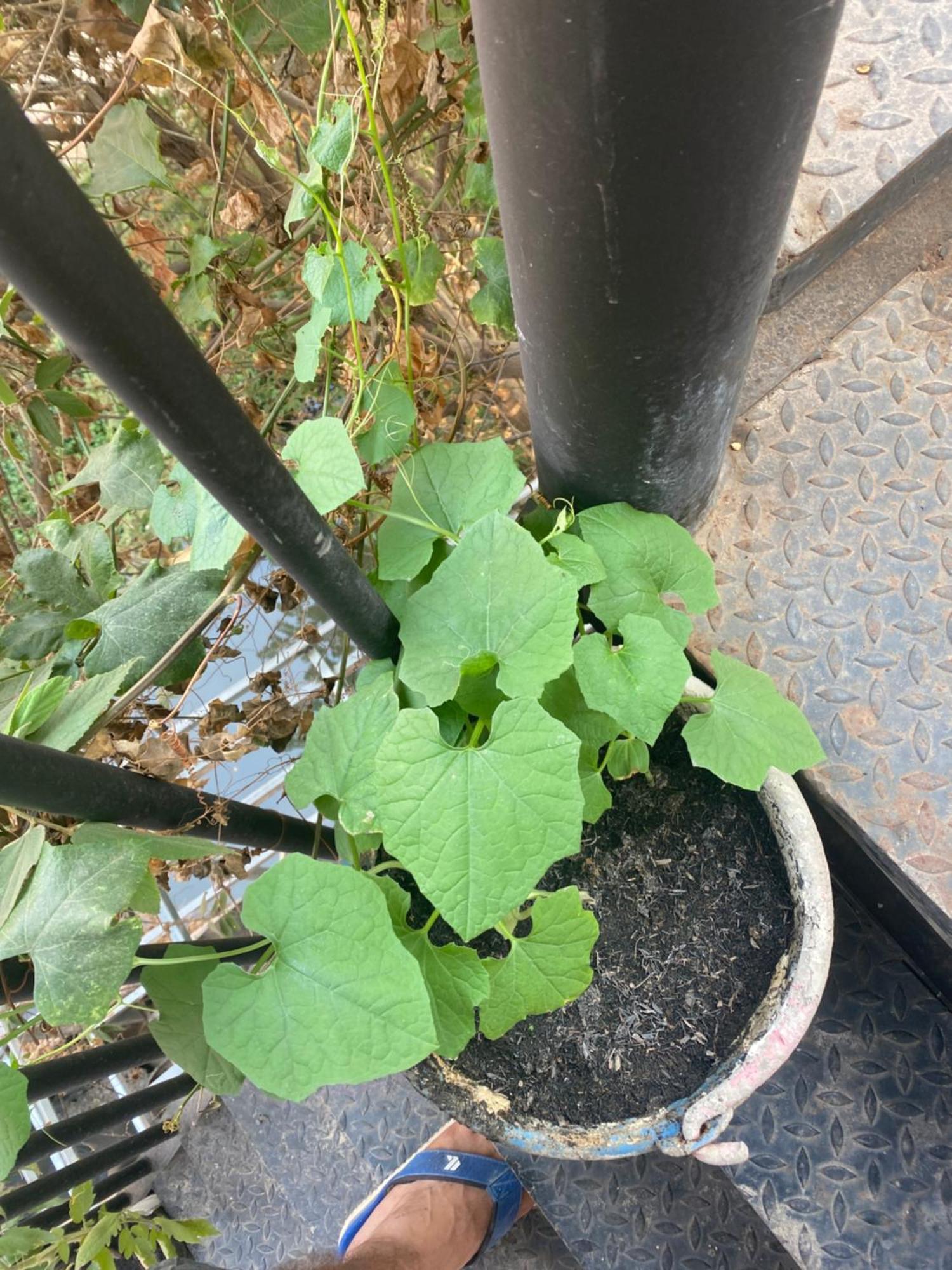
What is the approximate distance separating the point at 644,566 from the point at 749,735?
19 centimetres

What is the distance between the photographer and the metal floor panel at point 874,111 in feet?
3.65

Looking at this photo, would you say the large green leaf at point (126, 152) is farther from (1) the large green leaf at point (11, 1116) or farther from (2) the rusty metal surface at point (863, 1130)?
(2) the rusty metal surface at point (863, 1130)

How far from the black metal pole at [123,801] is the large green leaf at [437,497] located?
0.28m

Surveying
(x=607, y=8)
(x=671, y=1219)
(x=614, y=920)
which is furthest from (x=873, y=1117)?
(x=607, y=8)

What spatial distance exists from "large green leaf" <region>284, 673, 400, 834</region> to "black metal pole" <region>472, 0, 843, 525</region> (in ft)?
0.98

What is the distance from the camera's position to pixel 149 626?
827mm

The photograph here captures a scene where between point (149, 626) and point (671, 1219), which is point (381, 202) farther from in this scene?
point (671, 1219)

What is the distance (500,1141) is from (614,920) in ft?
0.82

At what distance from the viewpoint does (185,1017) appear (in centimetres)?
77

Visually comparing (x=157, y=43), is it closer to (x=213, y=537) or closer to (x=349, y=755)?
(x=213, y=537)

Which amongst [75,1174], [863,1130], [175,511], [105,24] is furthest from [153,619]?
[863,1130]

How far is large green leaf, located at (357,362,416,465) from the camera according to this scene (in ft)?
2.82

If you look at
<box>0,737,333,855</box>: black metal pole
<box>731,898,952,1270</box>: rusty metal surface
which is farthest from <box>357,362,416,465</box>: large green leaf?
<box>731,898,952,1270</box>: rusty metal surface

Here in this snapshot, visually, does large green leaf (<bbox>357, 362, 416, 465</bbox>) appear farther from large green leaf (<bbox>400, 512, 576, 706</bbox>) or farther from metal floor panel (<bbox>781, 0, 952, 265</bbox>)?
metal floor panel (<bbox>781, 0, 952, 265</bbox>)
